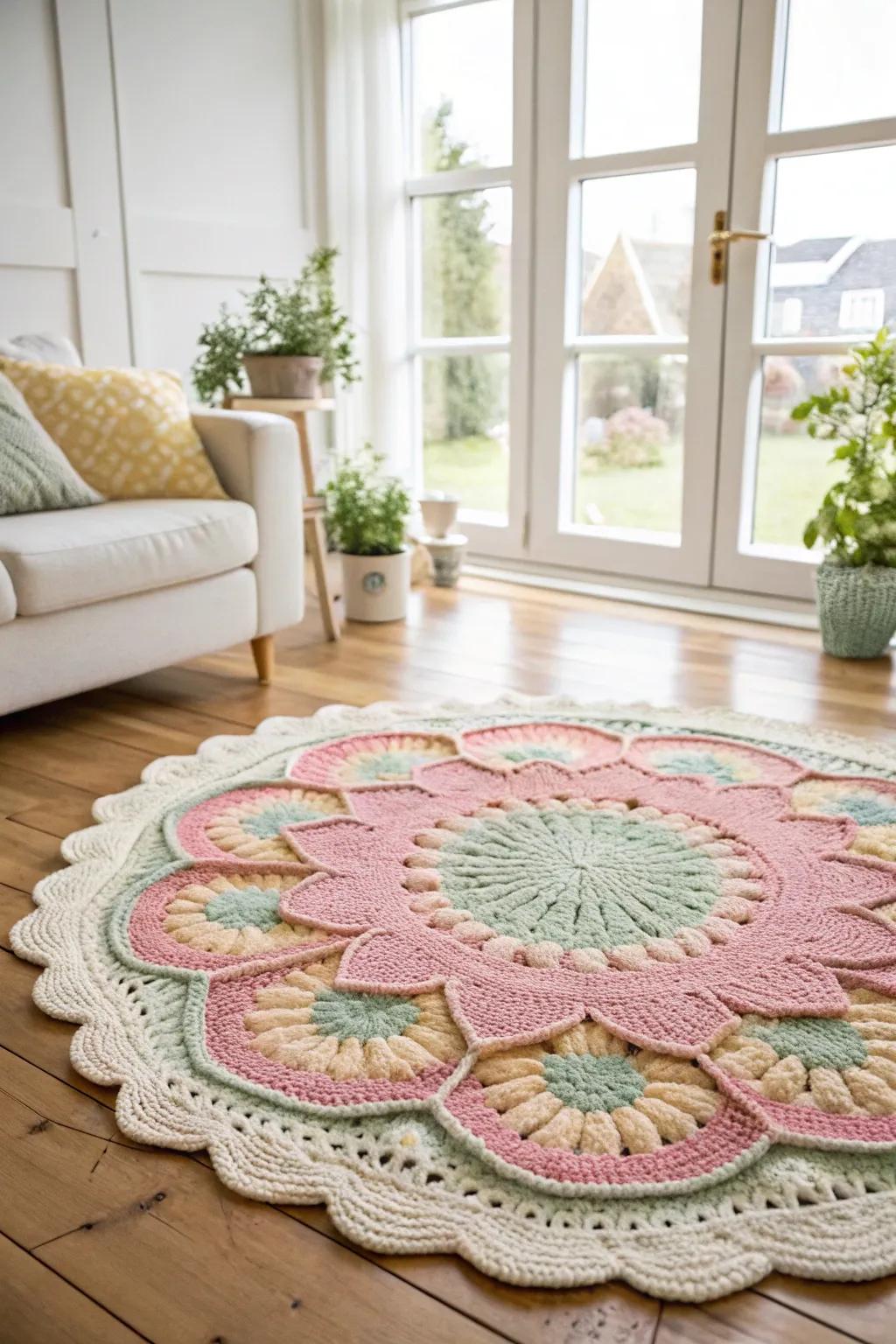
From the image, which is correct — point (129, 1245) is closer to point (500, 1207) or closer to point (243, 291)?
point (500, 1207)

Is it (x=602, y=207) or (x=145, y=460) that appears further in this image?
(x=602, y=207)

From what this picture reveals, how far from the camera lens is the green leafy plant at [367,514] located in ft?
10.7

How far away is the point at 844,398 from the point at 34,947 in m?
2.21

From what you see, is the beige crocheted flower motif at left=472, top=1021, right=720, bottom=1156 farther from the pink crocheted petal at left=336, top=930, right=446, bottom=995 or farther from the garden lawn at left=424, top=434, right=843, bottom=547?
the garden lawn at left=424, top=434, right=843, bottom=547

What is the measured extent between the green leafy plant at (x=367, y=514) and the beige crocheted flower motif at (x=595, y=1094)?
211cm

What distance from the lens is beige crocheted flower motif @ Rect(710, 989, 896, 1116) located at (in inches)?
48.5

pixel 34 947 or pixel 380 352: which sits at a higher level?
pixel 380 352

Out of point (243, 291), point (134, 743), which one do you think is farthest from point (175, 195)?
point (134, 743)

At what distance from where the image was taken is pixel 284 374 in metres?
3.26

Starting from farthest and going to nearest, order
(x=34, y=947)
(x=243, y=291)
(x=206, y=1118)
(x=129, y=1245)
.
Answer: (x=243, y=291) → (x=34, y=947) → (x=206, y=1118) → (x=129, y=1245)

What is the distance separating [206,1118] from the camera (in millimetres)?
1215

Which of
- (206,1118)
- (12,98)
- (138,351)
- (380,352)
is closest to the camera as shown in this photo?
(206,1118)

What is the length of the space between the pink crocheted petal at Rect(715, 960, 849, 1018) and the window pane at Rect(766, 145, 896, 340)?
222 cm

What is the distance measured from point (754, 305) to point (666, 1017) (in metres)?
2.48
